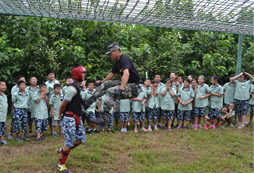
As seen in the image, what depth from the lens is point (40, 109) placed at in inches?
218

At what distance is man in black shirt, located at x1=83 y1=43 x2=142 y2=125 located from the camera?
3.74 metres

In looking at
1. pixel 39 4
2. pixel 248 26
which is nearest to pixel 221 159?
pixel 248 26

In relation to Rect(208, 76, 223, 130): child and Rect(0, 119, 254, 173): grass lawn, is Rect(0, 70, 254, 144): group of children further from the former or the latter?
Rect(0, 119, 254, 173): grass lawn

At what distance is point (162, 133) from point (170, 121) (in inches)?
22.0

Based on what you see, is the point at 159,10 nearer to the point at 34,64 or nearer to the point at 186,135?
the point at 186,135

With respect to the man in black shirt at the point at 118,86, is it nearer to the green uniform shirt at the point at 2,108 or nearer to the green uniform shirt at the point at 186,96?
the green uniform shirt at the point at 2,108

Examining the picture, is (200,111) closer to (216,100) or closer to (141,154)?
(216,100)

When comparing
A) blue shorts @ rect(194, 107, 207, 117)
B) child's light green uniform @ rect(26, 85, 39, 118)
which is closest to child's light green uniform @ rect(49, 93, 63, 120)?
child's light green uniform @ rect(26, 85, 39, 118)

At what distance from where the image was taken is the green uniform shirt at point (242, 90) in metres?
7.10

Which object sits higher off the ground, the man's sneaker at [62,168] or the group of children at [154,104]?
the group of children at [154,104]

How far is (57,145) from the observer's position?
5148 mm

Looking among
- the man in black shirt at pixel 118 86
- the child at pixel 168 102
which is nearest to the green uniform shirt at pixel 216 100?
the child at pixel 168 102

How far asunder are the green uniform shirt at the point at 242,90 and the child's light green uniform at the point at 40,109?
17.6ft

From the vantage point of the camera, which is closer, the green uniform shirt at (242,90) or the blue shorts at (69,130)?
the blue shorts at (69,130)
